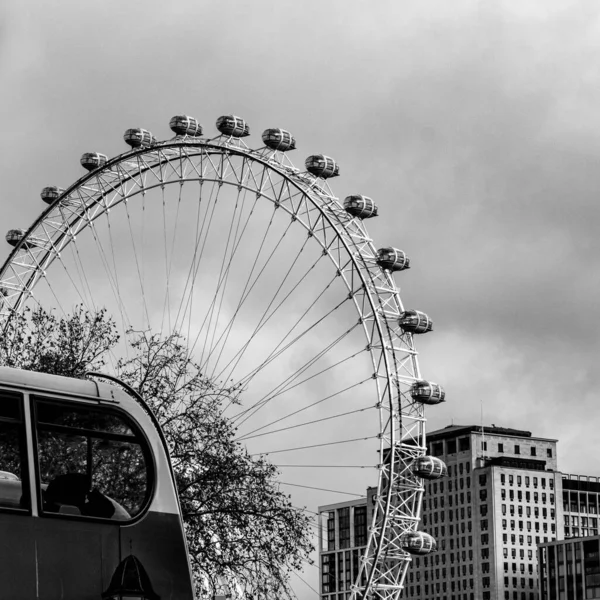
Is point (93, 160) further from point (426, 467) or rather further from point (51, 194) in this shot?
point (426, 467)

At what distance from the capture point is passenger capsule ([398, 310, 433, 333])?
175ft

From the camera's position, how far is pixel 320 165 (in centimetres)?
5347

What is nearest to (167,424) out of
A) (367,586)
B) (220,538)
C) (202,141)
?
(220,538)

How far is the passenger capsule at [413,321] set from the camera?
53.4 m

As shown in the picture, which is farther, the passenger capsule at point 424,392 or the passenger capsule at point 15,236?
the passenger capsule at point 15,236

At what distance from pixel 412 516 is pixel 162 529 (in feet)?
116

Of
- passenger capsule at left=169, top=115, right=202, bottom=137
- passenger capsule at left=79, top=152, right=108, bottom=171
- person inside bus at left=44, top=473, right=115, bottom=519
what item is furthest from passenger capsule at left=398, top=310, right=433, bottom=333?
person inside bus at left=44, top=473, right=115, bottom=519

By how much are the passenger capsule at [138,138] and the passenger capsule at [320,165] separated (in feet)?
22.1

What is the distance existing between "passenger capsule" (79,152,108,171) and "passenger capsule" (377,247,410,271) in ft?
41.7

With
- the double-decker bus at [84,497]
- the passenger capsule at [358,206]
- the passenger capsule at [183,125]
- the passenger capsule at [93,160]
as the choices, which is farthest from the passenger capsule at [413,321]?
the double-decker bus at [84,497]

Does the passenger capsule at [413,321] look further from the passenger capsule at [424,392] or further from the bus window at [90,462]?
the bus window at [90,462]

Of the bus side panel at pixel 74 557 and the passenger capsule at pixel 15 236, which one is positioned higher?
the passenger capsule at pixel 15 236

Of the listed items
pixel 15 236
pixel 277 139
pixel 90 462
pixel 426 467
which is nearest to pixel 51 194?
pixel 15 236

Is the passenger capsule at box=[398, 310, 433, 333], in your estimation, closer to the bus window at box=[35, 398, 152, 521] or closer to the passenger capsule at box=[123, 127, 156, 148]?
the passenger capsule at box=[123, 127, 156, 148]
